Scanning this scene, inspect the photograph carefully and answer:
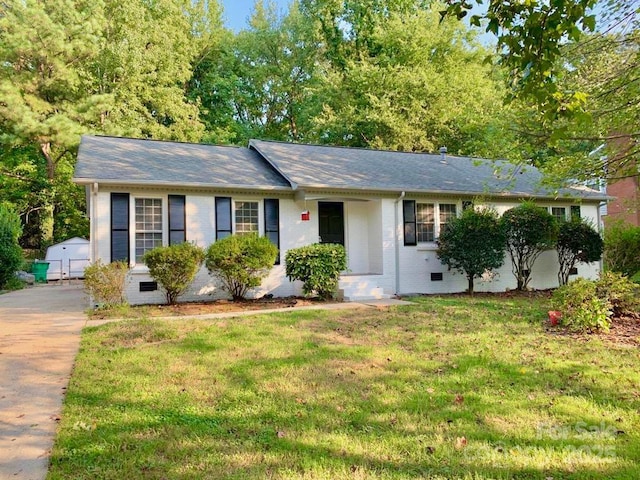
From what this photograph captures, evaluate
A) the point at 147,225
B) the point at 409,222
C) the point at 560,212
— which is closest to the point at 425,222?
the point at 409,222

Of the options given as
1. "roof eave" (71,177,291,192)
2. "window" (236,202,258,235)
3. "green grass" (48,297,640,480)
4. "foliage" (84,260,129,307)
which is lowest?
"green grass" (48,297,640,480)

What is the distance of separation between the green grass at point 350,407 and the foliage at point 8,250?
1119 centimetres

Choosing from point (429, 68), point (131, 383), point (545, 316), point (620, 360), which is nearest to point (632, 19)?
point (545, 316)

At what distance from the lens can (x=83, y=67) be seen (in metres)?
24.0

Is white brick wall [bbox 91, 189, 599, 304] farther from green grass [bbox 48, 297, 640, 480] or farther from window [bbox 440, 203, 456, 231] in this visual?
green grass [bbox 48, 297, 640, 480]

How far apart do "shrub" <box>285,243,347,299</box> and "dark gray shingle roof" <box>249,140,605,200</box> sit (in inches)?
67.2

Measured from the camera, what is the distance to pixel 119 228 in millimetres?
10273

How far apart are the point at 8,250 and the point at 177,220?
8492mm

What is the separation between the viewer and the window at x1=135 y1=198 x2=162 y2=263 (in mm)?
10562

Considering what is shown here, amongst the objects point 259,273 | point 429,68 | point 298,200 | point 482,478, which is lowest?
point 482,478

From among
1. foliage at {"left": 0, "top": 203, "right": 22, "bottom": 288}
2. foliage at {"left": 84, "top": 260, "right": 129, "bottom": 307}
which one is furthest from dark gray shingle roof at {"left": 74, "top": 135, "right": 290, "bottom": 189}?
foliage at {"left": 0, "top": 203, "right": 22, "bottom": 288}

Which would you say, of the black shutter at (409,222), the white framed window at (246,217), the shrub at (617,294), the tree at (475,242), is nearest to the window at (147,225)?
the white framed window at (246,217)

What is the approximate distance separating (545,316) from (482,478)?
6.35m

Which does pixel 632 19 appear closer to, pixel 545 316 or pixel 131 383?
pixel 545 316
